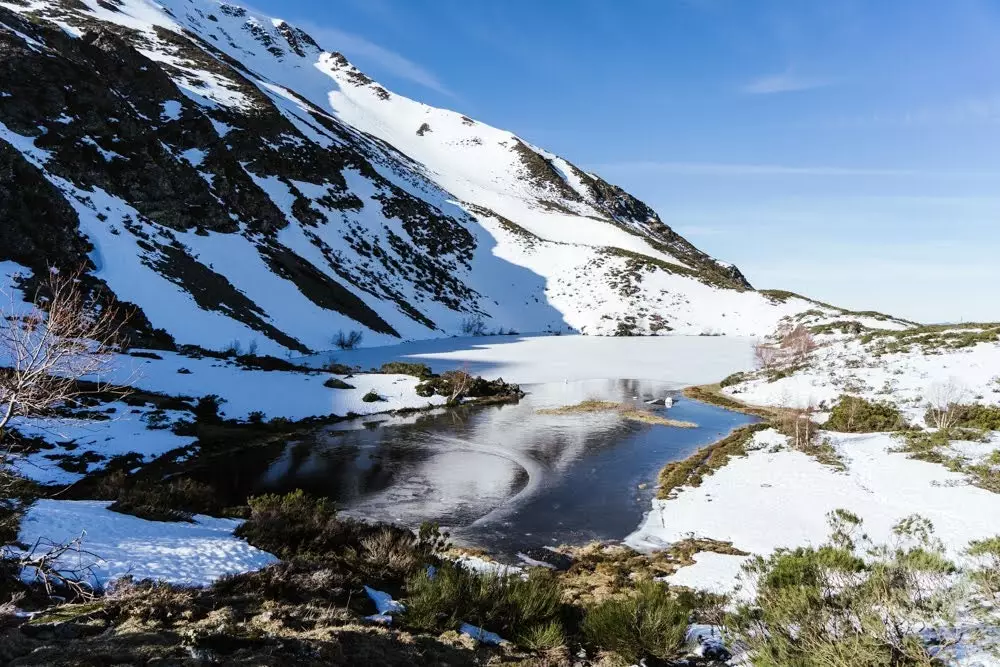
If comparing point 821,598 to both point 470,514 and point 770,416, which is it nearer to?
point 470,514

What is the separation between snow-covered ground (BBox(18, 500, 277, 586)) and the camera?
8.23 meters

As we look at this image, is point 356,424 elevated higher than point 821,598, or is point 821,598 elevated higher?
point 821,598

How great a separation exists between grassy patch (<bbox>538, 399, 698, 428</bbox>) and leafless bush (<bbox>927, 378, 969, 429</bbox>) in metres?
10.8

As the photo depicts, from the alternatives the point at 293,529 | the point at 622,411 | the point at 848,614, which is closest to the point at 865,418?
the point at 622,411

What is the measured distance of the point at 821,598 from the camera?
7.02 m

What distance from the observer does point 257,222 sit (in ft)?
225

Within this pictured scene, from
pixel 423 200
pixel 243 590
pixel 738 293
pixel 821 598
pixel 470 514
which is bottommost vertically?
pixel 470 514

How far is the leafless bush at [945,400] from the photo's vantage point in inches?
894

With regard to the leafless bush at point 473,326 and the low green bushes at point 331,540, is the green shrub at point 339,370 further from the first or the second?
the leafless bush at point 473,326

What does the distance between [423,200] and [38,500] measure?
10035 centimetres

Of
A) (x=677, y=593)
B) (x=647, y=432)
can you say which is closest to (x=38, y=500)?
(x=677, y=593)

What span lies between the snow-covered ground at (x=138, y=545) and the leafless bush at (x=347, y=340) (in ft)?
147

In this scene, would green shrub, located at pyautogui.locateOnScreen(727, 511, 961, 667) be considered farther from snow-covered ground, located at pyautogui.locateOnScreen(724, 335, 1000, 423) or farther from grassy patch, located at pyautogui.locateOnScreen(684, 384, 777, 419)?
grassy patch, located at pyautogui.locateOnScreen(684, 384, 777, 419)

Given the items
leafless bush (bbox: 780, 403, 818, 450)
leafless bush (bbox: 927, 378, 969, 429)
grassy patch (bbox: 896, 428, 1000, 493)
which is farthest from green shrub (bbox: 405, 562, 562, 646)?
leafless bush (bbox: 927, 378, 969, 429)
